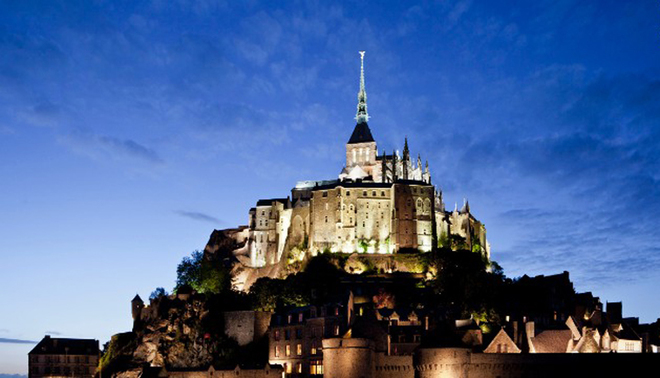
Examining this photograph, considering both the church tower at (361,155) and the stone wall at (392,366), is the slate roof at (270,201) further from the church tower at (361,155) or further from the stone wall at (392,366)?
the stone wall at (392,366)

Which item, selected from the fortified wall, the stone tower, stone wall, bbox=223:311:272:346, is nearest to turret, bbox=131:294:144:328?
the stone tower

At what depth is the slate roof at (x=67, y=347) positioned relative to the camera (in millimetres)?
101000

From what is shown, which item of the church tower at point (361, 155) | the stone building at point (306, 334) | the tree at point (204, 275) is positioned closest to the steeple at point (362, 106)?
the church tower at point (361, 155)

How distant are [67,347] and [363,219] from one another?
4189 centimetres

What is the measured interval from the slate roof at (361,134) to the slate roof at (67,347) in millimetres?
49202

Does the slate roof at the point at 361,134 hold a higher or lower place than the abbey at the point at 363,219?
higher

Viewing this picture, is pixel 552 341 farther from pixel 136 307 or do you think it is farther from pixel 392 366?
pixel 136 307

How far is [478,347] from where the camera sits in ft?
218

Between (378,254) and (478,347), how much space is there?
4047 centimetres

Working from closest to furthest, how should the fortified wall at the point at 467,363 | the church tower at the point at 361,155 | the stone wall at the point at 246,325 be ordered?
the fortified wall at the point at 467,363, the stone wall at the point at 246,325, the church tower at the point at 361,155

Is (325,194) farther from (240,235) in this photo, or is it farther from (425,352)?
(425,352)

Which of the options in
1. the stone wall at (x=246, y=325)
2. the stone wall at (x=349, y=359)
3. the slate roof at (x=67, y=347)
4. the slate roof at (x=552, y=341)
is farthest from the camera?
the slate roof at (x=67, y=347)

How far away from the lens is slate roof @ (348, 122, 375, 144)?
4975 inches

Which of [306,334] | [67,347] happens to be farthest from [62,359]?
[306,334]
